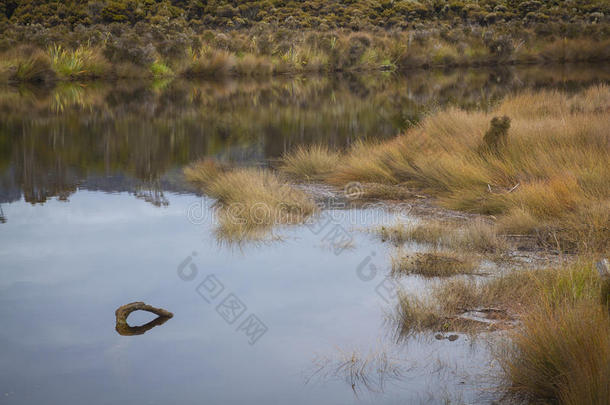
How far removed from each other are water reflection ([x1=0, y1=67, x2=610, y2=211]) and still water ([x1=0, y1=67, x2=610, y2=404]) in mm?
88

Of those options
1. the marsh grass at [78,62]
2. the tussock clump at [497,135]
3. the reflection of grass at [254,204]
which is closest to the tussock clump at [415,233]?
the reflection of grass at [254,204]

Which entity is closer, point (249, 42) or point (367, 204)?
point (367, 204)

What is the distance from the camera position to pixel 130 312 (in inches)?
162

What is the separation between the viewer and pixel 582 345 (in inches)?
117

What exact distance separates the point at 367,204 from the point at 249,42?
21.0 m

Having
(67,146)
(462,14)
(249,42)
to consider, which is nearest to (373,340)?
(67,146)

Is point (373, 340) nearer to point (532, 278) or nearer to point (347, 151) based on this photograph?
point (532, 278)

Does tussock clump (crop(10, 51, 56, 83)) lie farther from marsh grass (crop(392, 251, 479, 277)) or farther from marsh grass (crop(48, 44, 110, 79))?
marsh grass (crop(392, 251, 479, 277))

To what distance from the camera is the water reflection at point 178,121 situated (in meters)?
8.91

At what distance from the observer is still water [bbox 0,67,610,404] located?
336 cm

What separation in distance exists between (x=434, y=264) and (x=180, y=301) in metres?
1.66

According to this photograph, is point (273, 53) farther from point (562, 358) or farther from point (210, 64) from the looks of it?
point (562, 358)

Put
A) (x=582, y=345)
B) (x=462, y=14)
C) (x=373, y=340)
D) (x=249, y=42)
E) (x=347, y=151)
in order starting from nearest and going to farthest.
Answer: (x=582, y=345) → (x=373, y=340) → (x=347, y=151) → (x=249, y=42) → (x=462, y=14)

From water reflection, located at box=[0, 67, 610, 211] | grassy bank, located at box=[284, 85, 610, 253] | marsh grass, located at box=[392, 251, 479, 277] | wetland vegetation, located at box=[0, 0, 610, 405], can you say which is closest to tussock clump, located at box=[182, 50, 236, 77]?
water reflection, located at box=[0, 67, 610, 211]
